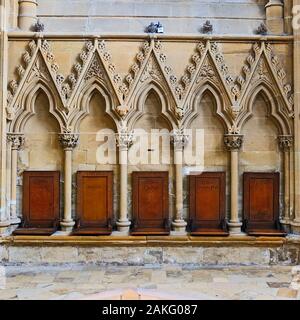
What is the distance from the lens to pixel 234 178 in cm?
538

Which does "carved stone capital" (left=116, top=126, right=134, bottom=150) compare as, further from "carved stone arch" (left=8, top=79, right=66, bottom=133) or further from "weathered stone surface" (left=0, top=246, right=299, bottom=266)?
"weathered stone surface" (left=0, top=246, right=299, bottom=266)

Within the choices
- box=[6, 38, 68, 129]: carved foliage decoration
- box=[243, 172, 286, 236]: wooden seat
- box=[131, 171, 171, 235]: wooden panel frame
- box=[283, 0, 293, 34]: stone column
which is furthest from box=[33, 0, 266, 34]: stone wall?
box=[243, 172, 286, 236]: wooden seat

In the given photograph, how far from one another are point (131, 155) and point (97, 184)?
0.64m

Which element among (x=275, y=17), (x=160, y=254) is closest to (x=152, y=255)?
(x=160, y=254)

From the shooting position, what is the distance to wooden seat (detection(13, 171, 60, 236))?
17.6ft

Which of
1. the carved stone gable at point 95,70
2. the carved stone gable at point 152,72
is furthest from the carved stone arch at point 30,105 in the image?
the carved stone gable at point 152,72

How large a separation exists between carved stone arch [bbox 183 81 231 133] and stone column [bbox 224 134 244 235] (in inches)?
6.8

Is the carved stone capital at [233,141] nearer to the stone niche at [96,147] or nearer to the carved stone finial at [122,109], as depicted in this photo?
the carved stone finial at [122,109]

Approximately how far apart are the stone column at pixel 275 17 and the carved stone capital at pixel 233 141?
5.47 feet

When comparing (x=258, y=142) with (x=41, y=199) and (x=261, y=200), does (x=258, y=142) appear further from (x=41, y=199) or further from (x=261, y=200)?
(x=41, y=199)

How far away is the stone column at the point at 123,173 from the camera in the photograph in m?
5.30

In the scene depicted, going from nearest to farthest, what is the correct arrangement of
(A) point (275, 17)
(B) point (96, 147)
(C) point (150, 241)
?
(C) point (150, 241), (B) point (96, 147), (A) point (275, 17)

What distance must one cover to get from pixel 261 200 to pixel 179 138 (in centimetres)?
147
